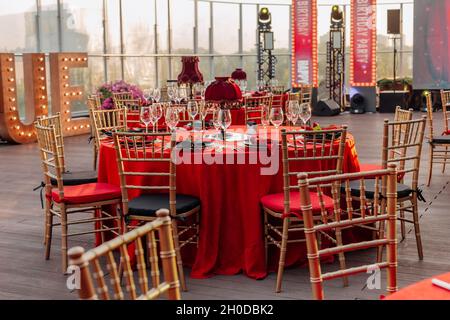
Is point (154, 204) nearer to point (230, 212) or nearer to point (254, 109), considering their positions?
point (230, 212)

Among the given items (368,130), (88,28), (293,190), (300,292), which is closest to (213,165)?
(293,190)

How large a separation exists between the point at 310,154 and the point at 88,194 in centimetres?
146

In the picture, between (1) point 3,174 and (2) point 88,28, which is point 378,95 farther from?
(1) point 3,174

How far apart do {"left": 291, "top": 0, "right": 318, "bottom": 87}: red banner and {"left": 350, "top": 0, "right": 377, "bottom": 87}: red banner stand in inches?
34.9

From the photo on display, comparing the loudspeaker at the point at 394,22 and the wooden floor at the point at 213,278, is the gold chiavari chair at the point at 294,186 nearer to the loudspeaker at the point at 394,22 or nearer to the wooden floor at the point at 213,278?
the wooden floor at the point at 213,278

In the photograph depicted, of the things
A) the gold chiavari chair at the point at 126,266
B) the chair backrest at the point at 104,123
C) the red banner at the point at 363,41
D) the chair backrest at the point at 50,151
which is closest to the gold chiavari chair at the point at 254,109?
the chair backrest at the point at 104,123

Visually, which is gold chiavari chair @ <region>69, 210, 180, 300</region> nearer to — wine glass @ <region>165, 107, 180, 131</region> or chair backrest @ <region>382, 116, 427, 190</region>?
chair backrest @ <region>382, 116, 427, 190</region>

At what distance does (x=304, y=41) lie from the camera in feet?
49.8

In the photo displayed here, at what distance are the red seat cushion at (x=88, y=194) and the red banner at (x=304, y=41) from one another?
11247mm

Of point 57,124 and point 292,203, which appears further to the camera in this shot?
point 57,124

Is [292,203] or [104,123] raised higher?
[104,123]

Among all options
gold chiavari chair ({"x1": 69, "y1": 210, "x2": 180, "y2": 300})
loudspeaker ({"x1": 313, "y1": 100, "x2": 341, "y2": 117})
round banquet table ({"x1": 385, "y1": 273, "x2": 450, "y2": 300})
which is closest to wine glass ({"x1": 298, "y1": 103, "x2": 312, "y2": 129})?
round banquet table ({"x1": 385, "y1": 273, "x2": 450, "y2": 300})

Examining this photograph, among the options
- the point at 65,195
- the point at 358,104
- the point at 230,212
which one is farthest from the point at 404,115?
the point at 358,104

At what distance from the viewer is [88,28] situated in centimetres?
1357
